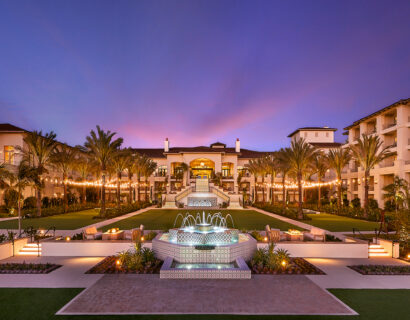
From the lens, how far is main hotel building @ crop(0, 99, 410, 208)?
38.4 meters

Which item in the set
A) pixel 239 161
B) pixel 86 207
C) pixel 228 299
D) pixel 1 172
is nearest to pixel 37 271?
pixel 228 299

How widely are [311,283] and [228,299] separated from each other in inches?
131

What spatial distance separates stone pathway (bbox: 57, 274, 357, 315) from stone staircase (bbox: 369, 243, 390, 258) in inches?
249

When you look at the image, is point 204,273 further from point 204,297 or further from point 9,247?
point 9,247

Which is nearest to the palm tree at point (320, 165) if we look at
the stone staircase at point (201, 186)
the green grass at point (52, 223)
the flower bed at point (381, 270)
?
the stone staircase at point (201, 186)

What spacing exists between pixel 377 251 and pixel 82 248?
14.5 meters

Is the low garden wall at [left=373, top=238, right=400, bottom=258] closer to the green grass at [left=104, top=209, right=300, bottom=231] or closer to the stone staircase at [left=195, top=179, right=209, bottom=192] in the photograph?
the green grass at [left=104, top=209, right=300, bottom=231]

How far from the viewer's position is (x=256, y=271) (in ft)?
35.7

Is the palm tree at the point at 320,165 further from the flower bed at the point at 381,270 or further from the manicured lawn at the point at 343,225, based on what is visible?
the flower bed at the point at 381,270

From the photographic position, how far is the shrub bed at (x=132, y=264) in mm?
10930

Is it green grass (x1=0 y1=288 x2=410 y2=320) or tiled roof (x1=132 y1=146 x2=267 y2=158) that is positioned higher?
tiled roof (x1=132 y1=146 x2=267 y2=158)

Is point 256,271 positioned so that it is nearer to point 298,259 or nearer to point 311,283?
point 311,283

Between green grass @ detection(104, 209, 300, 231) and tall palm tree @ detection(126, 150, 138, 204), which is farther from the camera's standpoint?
tall palm tree @ detection(126, 150, 138, 204)

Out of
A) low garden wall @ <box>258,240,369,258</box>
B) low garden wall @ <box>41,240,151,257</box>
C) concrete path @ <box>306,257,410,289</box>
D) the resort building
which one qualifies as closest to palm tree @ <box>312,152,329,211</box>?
the resort building
